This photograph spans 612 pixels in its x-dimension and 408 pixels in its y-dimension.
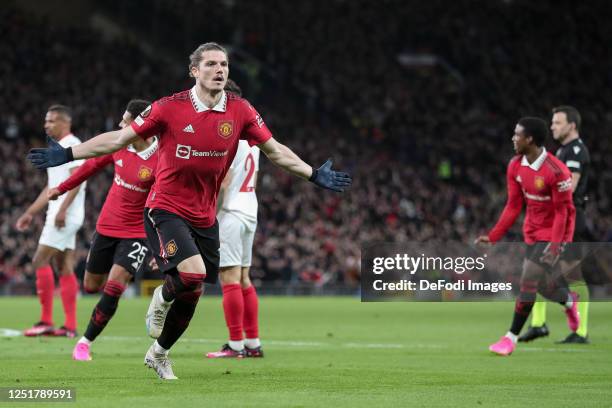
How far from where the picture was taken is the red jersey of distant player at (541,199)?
11688 millimetres

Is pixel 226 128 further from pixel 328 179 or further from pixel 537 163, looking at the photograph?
pixel 537 163

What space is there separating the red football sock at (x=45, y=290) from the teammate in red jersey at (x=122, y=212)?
299cm

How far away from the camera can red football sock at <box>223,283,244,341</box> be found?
423 inches

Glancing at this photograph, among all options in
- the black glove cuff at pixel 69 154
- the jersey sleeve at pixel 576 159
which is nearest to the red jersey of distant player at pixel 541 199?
the jersey sleeve at pixel 576 159

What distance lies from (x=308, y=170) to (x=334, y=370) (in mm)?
1914

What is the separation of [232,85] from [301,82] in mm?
32648

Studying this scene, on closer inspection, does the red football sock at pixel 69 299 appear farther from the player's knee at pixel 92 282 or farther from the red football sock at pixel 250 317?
the red football sock at pixel 250 317

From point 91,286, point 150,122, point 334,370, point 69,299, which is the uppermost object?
point 150,122

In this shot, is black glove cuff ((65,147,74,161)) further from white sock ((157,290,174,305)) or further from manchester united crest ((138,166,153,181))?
manchester united crest ((138,166,153,181))

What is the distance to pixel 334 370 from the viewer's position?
941 centimetres

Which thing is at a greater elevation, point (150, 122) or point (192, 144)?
point (150, 122)

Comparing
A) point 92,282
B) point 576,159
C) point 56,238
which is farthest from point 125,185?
point 576,159

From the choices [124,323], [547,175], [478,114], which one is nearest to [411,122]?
[478,114]

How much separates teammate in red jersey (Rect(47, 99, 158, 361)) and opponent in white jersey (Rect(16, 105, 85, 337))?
2421 mm
